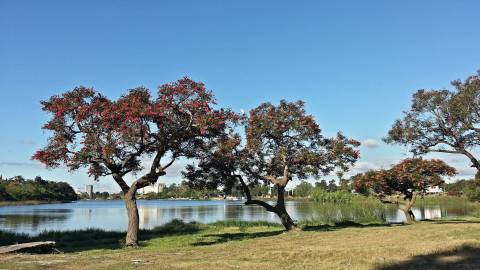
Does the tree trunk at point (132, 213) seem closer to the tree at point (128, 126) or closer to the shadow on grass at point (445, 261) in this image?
the tree at point (128, 126)

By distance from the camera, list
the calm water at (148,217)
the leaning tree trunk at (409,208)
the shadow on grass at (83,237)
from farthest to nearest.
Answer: the calm water at (148,217), the leaning tree trunk at (409,208), the shadow on grass at (83,237)

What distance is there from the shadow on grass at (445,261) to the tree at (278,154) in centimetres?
1157

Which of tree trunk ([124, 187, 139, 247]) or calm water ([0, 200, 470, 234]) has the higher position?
tree trunk ([124, 187, 139, 247])

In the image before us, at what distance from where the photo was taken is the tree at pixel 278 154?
2370 centimetres

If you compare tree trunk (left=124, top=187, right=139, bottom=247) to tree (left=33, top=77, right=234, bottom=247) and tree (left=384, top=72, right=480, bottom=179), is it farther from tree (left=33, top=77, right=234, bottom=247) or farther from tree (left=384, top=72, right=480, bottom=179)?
tree (left=384, top=72, right=480, bottom=179)

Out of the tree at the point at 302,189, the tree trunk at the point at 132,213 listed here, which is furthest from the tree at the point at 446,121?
the tree at the point at 302,189

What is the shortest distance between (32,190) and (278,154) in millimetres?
139733

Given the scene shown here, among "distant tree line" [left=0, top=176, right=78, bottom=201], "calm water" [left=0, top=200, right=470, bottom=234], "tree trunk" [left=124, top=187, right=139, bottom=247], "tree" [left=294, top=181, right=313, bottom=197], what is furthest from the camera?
"tree" [left=294, top=181, right=313, bottom=197]

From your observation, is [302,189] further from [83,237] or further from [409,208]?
[83,237]

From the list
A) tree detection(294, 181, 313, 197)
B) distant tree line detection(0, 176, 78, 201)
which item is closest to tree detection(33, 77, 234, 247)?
distant tree line detection(0, 176, 78, 201)

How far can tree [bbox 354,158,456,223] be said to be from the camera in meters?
29.7

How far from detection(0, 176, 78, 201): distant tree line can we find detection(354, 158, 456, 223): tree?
13043 cm

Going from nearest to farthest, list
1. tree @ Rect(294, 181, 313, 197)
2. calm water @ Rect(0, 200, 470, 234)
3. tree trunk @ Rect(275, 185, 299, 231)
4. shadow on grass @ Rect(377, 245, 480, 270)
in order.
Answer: shadow on grass @ Rect(377, 245, 480, 270), tree trunk @ Rect(275, 185, 299, 231), calm water @ Rect(0, 200, 470, 234), tree @ Rect(294, 181, 313, 197)

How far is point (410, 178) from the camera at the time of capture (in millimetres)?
29594
